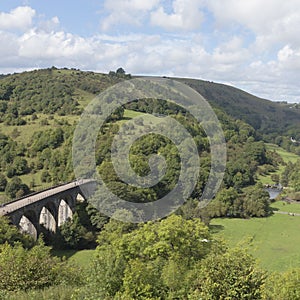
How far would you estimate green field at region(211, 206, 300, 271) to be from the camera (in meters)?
43.5

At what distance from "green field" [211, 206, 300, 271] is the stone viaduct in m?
19.3

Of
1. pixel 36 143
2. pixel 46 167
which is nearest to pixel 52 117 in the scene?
pixel 36 143

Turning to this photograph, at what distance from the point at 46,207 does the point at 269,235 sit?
1141 inches

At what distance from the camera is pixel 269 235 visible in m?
55.2

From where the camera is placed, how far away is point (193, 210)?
60.7 metres

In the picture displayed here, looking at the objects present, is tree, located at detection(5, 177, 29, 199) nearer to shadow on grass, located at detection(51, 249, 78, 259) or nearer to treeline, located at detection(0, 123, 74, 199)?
treeline, located at detection(0, 123, 74, 199)

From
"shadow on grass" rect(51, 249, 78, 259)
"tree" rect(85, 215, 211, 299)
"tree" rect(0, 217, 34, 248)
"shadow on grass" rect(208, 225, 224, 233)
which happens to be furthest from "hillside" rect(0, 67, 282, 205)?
"tree" rect(85, 215, 211, 299)

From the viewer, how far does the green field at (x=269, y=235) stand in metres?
43.5

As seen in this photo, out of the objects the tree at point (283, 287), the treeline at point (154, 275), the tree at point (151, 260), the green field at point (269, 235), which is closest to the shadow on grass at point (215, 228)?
the green field at point (269, 235)

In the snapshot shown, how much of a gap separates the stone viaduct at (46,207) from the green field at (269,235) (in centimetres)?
1927

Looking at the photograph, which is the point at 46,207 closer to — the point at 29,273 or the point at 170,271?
the point at 29,273

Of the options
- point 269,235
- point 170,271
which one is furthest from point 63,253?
point 269,235

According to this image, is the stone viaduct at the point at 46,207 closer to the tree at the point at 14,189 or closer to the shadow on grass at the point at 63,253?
the shadow on grass at the point at 63,253

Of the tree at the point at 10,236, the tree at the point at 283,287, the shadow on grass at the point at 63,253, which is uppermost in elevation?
the tree at the point at 283,287
